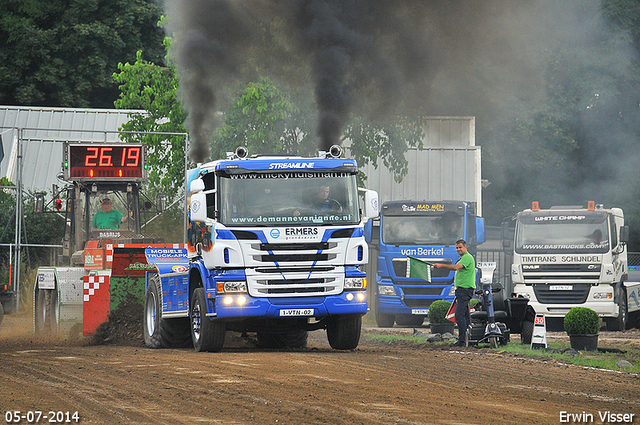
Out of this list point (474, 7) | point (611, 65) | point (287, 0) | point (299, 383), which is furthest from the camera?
point (611, 65)

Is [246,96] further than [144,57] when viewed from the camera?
No

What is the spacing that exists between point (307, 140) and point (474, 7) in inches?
258

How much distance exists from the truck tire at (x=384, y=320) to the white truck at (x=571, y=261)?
11.1ft

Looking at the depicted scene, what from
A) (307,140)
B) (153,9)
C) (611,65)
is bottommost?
(307,140)

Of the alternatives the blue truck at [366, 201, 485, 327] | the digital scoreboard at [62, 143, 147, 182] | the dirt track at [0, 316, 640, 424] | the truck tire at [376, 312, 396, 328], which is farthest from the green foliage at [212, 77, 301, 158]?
the dirt track at [0, 316, 640, 424]

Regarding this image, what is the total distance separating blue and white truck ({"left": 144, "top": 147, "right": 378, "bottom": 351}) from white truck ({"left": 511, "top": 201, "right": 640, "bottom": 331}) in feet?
30.1

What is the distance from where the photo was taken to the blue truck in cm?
2283

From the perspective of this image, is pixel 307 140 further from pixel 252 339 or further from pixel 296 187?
pixel 296 187

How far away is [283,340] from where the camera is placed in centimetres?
1588

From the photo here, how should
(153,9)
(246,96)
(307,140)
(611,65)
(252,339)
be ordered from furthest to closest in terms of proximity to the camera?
(153,9) → (611,65) → (307,140) → (246,96) → (252,339)

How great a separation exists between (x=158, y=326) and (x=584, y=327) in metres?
6.89

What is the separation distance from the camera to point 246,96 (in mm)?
22844

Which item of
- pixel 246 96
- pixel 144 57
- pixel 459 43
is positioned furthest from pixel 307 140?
pixel 144 57

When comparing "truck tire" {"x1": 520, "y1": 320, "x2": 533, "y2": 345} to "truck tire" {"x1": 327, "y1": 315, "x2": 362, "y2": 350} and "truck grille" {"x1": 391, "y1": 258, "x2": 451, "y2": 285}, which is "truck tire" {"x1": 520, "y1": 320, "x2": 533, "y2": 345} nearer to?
"truck tire" {"x1": 327, "y1": 315, "x2": 362, "y2": 350}
